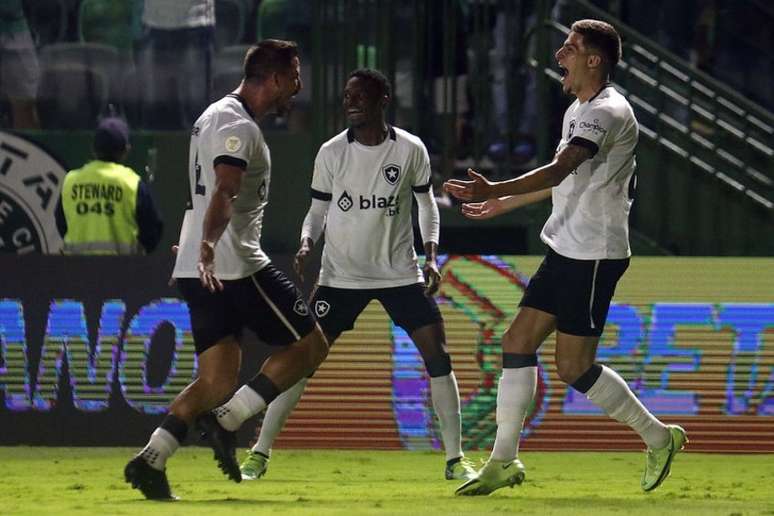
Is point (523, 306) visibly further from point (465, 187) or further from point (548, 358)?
point (548, 358)

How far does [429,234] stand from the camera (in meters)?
9.92

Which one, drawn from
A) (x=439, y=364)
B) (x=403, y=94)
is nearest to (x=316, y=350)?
(x=439, y=364)

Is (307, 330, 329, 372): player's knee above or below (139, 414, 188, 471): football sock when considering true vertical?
above

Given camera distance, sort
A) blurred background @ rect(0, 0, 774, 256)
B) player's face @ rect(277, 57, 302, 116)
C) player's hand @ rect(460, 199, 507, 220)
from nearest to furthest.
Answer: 1. player's face @ rect(277, 57, 302, 116)
2. player's hand @ rect(460, 199, 507, 220)
3. blurred background @ rect(0, 0, 774, 256)

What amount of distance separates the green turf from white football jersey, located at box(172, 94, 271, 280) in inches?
41.4

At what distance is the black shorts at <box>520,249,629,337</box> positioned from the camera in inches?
341

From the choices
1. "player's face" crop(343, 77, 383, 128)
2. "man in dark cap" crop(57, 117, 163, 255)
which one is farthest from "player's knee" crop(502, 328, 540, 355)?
"man in dark cap" crop(57, 117, 163, 255)

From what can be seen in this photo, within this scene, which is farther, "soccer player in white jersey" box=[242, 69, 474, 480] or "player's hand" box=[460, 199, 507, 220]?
"soccer player in white jersey" box=[242, 69, 474, 480]

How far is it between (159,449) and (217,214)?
1.04 metres

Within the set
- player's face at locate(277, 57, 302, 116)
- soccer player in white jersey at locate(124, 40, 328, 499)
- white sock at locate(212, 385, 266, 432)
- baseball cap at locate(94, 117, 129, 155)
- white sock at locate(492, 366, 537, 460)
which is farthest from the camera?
baseball cap at locate(94, 117, 129, 155)

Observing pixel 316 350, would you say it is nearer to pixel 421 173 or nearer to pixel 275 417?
pixel 275 417

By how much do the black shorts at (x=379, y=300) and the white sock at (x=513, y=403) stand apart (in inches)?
44.4

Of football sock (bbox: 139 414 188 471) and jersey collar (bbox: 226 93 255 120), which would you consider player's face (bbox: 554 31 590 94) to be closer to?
jersey collar (bbox: 226 93 255 120)

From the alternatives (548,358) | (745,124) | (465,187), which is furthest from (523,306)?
(745,124)
